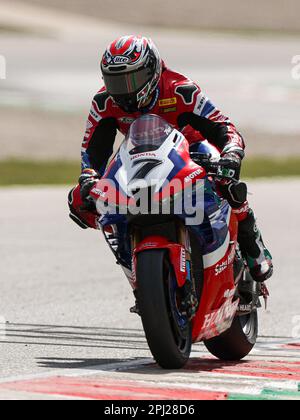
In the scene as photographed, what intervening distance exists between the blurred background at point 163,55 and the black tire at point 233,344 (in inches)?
625

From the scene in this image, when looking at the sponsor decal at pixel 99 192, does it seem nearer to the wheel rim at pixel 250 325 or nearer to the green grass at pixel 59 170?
the wheel rim at pixel 250 325

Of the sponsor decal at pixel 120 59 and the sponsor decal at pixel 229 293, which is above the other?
the sponsor decal at pixel 120 59

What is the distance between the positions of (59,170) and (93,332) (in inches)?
659

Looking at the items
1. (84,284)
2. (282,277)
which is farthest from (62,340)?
(282,277)

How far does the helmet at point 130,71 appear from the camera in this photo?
6445mm

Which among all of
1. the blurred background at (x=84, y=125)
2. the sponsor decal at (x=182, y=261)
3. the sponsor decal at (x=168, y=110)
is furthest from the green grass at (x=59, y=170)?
the sponsor decal at (x=182, y=261)

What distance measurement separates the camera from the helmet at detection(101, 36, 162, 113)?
6.45 metres

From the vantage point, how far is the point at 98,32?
65062mm

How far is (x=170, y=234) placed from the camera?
620cm

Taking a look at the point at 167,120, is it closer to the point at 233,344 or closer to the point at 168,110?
the point at 168,110

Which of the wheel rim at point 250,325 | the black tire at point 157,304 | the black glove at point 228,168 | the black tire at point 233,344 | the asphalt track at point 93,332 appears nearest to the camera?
the asphalt track at point 93,332

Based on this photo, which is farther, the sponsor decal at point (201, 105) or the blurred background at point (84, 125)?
the blurred background at point (84, 125)

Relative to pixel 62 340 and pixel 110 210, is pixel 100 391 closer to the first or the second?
pixel 110 210

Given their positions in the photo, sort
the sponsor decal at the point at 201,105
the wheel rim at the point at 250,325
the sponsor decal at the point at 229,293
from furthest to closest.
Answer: the wheel rim at the point at 250,325
the sponsor decal at the point at 201,105
the sponsor decal at the point at 229,293
